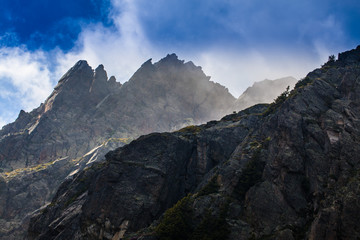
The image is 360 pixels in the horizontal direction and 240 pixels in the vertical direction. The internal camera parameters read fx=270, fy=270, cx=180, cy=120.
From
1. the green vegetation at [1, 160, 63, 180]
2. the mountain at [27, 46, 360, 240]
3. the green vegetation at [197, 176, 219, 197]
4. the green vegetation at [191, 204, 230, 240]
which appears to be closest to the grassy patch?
the mountain at [27, 46, 360, 240]

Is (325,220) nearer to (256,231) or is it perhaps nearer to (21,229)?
(256,231)

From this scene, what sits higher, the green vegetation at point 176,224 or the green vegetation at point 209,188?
the green vegetation at point 209,188

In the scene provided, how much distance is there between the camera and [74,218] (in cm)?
5966

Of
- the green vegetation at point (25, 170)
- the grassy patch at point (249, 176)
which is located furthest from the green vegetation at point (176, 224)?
the green vegetation at point (25, 170)

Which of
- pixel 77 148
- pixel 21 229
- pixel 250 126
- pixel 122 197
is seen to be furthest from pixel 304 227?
pixel 77 148

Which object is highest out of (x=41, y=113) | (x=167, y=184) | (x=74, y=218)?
(x=41, y=113)

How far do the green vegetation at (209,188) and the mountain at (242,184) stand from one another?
0.33 meters

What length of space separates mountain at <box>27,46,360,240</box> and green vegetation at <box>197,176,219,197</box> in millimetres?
332

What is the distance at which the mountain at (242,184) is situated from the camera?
4119 centimetres

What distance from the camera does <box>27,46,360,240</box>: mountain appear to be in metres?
41.2

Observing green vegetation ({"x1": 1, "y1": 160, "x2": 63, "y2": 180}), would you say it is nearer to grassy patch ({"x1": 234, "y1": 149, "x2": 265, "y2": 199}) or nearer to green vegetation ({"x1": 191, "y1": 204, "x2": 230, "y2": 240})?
green vegetation ({"x1": 191, "y1": 204, "x2": 230, "y2": 240})

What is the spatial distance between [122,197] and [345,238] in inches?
1561

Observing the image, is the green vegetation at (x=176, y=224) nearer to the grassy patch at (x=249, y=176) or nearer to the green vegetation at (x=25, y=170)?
the grassy patch at (x=249, y=176)

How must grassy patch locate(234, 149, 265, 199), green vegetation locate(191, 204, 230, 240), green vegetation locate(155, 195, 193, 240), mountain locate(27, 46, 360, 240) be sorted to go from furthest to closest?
grassy patch locate(234, 149, 265, 199)
green vegetation locate(155, 195, 193, 240)
green vegetation locate(191, 204, 230, 240)
mountain locate(27, 46, 360, 240)
